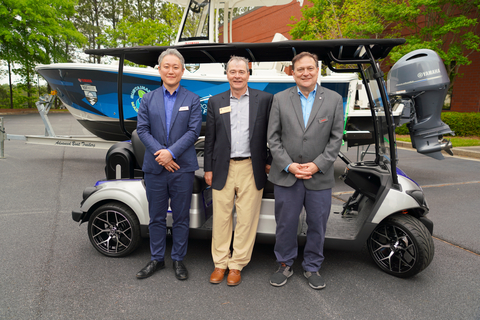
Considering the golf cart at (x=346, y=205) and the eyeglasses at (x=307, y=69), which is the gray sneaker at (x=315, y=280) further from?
the eyeglasses at (x=307, y=69)

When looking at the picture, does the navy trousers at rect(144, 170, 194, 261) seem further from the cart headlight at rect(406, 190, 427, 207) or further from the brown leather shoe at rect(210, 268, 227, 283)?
the cart headlight at rect(406, 190, 427, 207)

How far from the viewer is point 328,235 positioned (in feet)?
9.33

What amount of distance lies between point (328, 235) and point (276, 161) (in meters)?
0.87

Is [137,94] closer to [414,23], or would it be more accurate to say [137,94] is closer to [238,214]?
[238,214]

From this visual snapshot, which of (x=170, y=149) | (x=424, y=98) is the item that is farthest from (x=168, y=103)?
(x=424, y=98)

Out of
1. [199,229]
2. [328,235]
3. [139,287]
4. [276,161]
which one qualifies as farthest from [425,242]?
[139,287]

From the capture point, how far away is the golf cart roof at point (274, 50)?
2656mm

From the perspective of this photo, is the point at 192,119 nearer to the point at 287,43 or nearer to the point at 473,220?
the point at 287,43

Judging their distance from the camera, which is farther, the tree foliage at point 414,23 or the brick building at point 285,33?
the brick building at point 285,33

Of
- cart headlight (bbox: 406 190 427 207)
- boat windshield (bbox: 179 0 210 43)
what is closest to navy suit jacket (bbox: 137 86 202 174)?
cart headlight (bbox: 406 190 427 207)

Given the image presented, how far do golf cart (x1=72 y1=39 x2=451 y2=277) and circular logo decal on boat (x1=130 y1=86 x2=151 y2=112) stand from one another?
10.0 ft

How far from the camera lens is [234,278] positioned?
8.73ft

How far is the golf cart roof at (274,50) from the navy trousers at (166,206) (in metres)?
1.22

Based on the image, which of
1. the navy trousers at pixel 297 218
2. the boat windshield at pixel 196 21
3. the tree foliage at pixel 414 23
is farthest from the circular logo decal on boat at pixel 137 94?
the tree foliage at pixel 414 23
